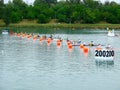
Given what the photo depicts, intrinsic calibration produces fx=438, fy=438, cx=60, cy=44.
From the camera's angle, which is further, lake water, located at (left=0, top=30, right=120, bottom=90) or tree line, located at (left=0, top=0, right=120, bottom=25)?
tree line, located at (left=0, top=0, right=120, bottom=25)

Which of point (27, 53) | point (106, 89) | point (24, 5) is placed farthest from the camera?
point (24, 5)

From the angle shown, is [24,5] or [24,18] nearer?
[24,18]

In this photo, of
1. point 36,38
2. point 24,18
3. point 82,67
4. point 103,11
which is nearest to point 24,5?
point 24,18

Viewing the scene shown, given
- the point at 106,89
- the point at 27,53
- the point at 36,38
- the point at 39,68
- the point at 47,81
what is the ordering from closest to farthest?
the point at 106,89, the point at 47,81, the point at 39,68, the point at 27,53, the point at 36,38

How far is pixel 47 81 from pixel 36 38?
5484cm

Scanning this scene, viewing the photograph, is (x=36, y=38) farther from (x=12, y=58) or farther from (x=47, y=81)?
(x=47, y=81)

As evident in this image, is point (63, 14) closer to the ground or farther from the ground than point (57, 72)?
farther from the ground

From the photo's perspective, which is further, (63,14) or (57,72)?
(63,14)

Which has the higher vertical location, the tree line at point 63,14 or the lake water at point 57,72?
the tree line at point 63,14

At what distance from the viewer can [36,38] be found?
90562 mm

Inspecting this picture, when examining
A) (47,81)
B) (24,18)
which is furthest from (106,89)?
(24,18)

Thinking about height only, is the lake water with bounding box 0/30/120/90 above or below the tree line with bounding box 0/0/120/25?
below

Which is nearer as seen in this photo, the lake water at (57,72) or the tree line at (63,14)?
the lake water at (57,72)

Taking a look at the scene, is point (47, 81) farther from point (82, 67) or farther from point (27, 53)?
point (27, 53)
